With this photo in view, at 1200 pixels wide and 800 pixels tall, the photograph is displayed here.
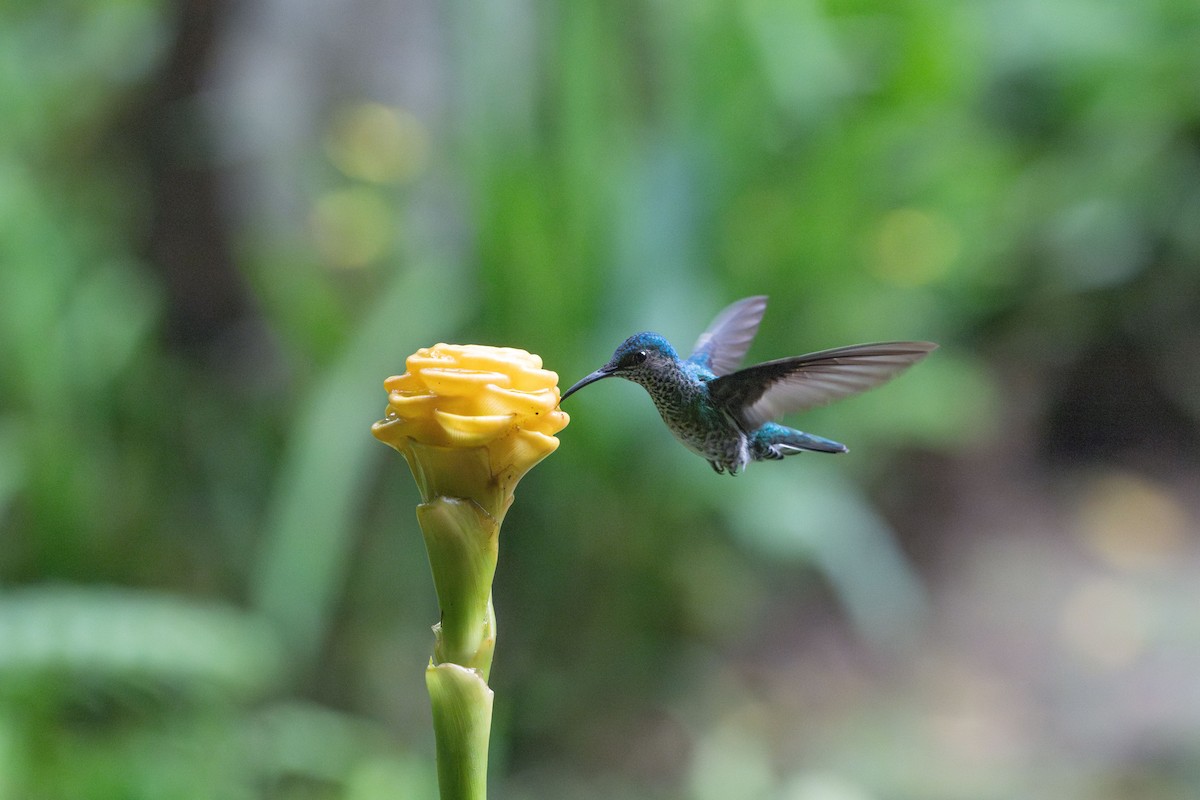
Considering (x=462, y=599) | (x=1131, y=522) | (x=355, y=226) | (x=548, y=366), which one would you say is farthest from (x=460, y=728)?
(x=1131, y=522)

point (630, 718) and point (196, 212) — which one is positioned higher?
point (196, 212)

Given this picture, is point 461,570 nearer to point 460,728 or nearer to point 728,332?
point 460,728

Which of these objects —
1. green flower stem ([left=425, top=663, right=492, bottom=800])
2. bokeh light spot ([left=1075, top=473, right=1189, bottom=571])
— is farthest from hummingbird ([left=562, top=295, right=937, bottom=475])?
bokeh light spot ([left=1075, top=473, right=1189, bottom=571])

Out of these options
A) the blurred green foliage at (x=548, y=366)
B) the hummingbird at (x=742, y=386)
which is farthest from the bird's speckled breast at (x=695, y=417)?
the blurred green foliage at (x=548, y=366)

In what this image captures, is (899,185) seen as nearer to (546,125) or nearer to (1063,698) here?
(546,125)

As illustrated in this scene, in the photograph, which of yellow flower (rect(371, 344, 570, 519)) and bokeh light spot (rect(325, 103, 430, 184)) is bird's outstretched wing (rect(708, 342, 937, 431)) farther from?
bokeh light spot (rect(325, 103, 430, 184))

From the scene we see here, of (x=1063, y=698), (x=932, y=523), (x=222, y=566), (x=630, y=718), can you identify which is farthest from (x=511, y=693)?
(x=932, y=523)

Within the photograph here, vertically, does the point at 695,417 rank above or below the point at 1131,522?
below
